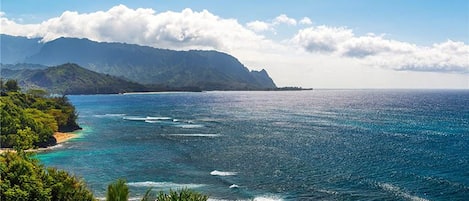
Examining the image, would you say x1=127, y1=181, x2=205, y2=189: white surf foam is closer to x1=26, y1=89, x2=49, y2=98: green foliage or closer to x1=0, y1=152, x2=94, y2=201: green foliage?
x1=0, y1=152, x2=94, y2=201: green foliage

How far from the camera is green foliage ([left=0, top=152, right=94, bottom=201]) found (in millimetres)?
39688

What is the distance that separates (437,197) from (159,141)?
8349 cm

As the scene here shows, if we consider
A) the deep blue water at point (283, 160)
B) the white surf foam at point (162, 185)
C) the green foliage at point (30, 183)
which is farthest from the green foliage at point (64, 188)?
the white surf foam at point (162, 185)

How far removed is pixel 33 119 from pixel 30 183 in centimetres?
8202

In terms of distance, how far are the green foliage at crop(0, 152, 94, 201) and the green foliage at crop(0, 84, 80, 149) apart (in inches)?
1006

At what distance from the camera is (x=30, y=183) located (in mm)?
41594

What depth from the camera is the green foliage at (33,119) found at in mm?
Answer: 102875

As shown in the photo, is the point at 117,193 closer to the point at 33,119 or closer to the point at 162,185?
the point at 162,185

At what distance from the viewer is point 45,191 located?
42875mm

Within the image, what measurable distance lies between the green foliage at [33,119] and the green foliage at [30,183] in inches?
1006

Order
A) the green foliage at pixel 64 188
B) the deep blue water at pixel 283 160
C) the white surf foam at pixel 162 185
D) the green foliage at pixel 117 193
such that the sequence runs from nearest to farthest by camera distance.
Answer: the green foliage at pixel 117 193 → the green foliage at pixel 64 188 → the deep blue water at pixel 283 160 → the white surf foam at pixel 162 185

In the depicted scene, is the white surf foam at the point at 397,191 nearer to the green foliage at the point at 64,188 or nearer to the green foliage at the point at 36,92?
the green foliage at the point at 64,188

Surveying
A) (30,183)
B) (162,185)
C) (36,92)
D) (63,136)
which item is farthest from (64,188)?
(36,92)

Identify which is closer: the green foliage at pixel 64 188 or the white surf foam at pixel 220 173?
the green foliage at pixel 64 188
